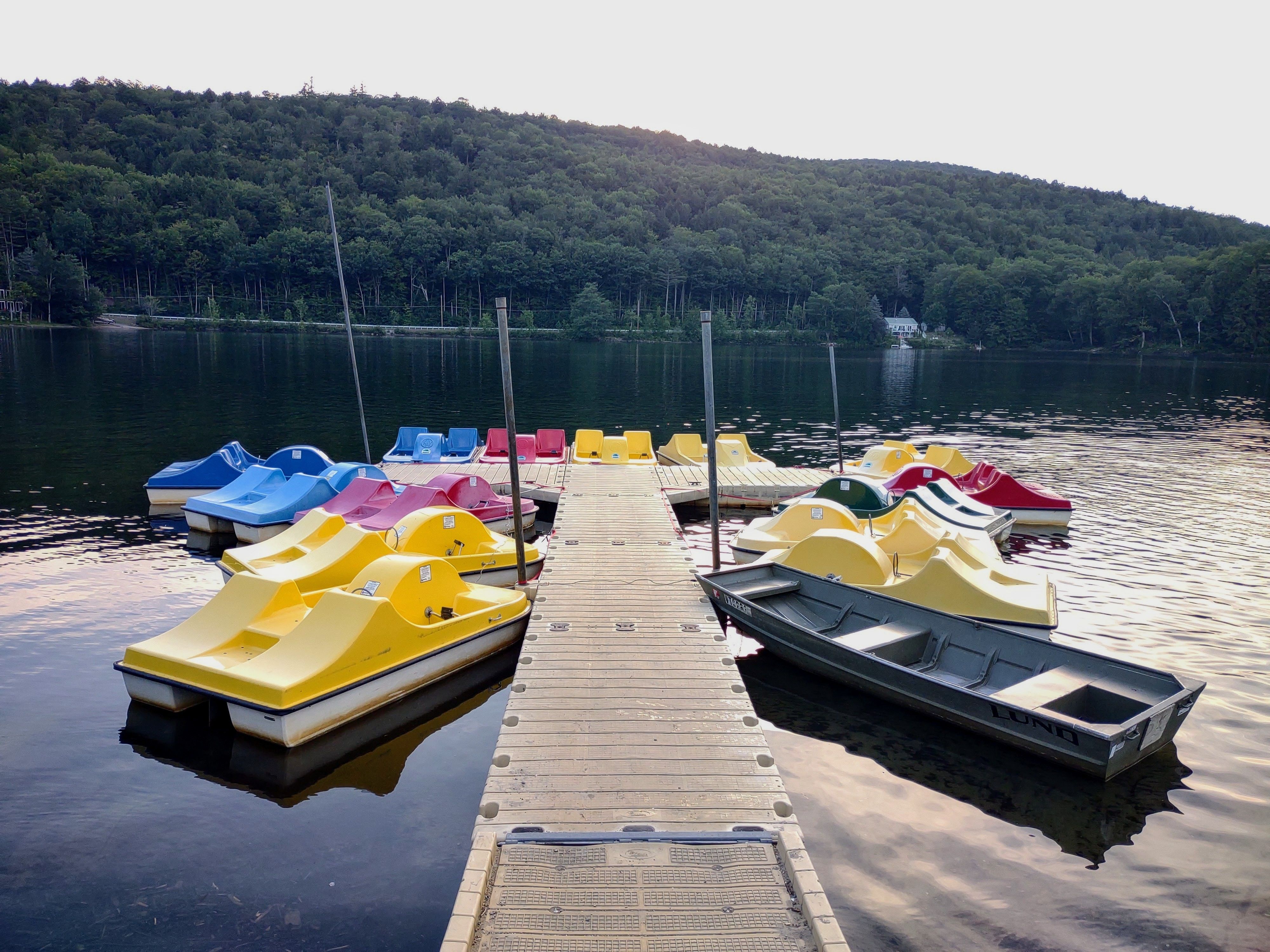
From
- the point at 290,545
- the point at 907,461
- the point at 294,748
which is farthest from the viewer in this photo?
the point at 907,461

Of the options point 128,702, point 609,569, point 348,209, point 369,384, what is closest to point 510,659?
point 609,569

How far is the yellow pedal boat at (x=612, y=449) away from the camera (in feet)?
71.7

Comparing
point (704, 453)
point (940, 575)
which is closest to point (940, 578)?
point (940, 575)

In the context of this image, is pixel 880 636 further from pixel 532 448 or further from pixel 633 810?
pixel 532 448

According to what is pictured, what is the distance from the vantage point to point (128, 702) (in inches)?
361

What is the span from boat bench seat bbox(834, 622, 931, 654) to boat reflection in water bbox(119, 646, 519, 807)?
4.36 meters

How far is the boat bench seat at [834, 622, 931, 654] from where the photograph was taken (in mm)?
9445

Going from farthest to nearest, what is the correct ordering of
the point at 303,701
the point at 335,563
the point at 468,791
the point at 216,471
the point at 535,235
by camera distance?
the point at 535,235 < the point at 216,471 < the point at 335,563 < the point at 303,701 < the point at 468,791

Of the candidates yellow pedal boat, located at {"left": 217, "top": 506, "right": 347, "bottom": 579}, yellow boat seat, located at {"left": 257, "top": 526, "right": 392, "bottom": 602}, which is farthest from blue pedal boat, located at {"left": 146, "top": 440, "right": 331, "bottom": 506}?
yellow boat seat, located at {"left": 257, "top": 526, "right": 392, "bottom": 602}

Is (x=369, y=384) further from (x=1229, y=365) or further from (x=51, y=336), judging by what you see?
(x=1229, y=365)

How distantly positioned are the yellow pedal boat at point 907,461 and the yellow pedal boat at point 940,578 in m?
8.80

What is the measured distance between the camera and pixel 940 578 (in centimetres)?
1067

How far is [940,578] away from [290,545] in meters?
9.24

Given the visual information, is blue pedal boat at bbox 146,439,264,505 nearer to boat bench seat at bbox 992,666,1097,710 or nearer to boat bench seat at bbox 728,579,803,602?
boat bench seat at bbox 728,579,803,602
